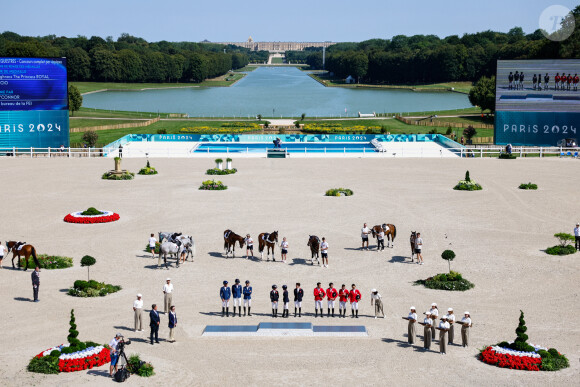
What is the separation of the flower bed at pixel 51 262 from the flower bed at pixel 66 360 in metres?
9.55

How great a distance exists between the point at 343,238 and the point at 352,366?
15.3 meters

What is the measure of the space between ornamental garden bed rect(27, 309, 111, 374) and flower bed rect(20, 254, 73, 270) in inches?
372

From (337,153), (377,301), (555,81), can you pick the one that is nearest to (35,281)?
(377,301)

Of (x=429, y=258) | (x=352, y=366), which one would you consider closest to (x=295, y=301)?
(x=352, y=366)

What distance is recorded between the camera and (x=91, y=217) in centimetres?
3812

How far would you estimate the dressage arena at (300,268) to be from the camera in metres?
20.3

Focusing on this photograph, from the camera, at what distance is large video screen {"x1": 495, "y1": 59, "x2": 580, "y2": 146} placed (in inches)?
2470

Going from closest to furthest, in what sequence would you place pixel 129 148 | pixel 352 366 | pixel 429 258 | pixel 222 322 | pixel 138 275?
pixel 352 366 < pixel 222 322 < pixel 138 275 < pixel 429 258 < pixel 129 148

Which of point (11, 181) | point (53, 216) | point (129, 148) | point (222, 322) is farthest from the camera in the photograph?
point (129, 148)

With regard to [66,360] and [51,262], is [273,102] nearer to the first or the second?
[51,262]

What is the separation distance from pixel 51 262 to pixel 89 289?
4.26m

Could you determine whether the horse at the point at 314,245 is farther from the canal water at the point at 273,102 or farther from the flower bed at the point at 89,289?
the canal water at the point at 273,102

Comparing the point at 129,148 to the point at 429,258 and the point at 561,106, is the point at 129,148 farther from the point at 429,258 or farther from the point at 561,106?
the point at 429,258

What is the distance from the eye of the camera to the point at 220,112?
131250mm
